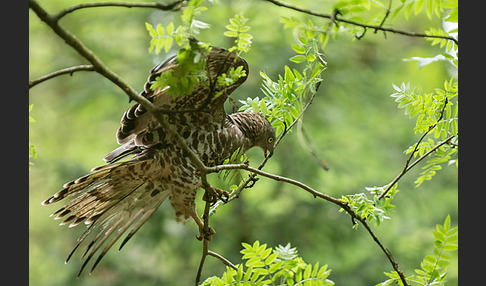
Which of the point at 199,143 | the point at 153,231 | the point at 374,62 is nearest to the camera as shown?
the point at 199,143

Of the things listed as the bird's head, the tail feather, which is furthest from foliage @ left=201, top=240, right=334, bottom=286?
the bird's head

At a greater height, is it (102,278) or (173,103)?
(102,278)

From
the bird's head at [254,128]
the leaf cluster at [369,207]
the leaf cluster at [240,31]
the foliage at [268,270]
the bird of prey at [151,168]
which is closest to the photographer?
the leaf cluster at [240,31]

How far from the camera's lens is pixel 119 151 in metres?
2.73

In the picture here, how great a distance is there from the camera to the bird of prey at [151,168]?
2.45 meters

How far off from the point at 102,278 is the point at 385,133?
4.99 meters

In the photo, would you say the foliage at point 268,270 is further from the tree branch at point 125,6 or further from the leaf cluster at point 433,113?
the tree branch at point 125,6

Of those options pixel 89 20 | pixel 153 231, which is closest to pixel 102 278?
pixel 153 231

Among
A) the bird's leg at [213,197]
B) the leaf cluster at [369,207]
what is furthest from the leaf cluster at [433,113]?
the bird's leg at [213,197]

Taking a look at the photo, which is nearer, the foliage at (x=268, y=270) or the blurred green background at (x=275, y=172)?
the foliage at (x=268, y=270)

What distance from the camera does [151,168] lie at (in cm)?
268

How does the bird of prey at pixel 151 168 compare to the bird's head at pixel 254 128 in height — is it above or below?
below

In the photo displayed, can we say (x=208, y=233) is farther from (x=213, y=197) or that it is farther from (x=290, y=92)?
(x=290, y=92)

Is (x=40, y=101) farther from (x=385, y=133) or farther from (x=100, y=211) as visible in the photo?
(x=100, y=211)
